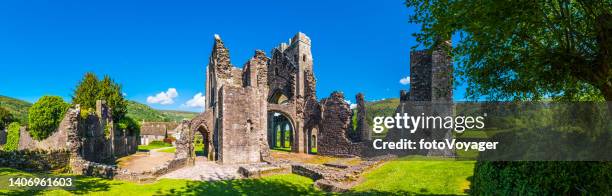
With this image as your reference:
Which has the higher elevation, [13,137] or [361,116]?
[361,116]

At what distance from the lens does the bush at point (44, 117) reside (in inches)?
1003

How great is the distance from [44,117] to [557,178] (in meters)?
33.1

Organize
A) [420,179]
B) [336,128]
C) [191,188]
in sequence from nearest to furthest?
1. [420,179]
2. [191,188]
3. [336,128]

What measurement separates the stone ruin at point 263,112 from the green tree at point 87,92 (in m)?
14.6

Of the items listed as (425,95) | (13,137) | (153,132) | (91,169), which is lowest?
(91,169)

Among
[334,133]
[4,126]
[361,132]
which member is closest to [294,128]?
[334,133]

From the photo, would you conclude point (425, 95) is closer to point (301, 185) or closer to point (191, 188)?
point (301, 185)

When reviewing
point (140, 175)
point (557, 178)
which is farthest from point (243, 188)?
point (557, 178)

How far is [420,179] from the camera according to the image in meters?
11.9

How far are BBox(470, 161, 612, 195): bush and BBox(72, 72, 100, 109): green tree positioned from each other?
41.8m

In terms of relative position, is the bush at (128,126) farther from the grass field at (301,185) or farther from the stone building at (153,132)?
the stone building at (153,132)

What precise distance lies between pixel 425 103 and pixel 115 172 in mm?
19986

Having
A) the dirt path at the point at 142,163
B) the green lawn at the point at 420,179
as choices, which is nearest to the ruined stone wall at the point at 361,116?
the green lawn at the point at 420,179

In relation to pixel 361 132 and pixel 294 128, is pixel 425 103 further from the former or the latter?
pixel 294 128
